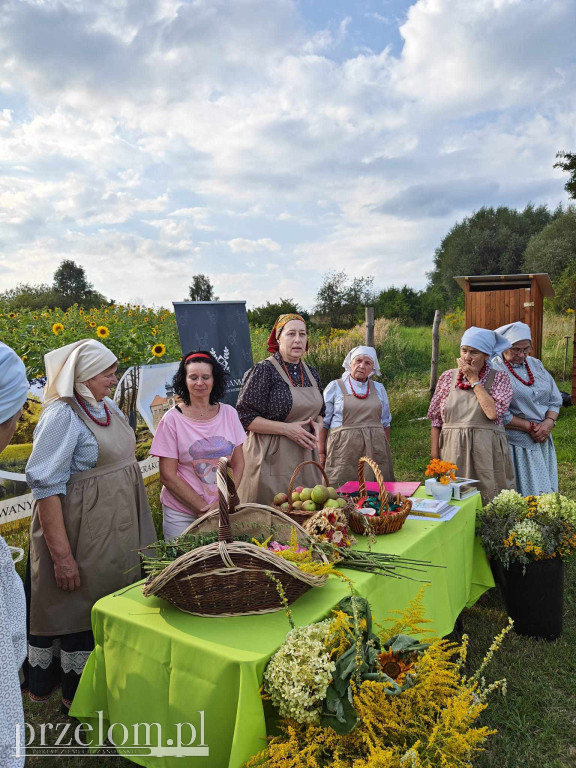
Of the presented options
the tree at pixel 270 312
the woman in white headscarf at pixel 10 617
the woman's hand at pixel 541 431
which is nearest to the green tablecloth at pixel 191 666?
the woman in white headscarf at pixel 10 617

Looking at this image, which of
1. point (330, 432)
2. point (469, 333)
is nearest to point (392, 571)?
point (469, 333)

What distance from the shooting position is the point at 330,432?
4.82 m

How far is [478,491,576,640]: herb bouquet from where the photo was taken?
3.35 m

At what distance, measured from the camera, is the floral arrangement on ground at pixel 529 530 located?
10.9 feet

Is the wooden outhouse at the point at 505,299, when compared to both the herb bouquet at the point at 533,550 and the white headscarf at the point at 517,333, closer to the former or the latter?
the white headscarf at the point at 517,333

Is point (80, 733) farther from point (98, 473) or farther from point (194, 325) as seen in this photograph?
point (194, 325)

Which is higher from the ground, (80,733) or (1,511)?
(1,511)

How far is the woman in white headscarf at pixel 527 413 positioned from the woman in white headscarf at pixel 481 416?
0.22 meters

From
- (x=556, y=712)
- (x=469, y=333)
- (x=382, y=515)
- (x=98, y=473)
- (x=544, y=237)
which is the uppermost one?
(x=544, y=237)

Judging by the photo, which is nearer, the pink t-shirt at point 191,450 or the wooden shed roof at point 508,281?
the pink t-shirt at point 191,450

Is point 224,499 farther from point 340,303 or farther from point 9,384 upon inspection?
point 340,303

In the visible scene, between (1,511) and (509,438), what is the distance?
3986 mm

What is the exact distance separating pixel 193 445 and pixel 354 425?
1.91m

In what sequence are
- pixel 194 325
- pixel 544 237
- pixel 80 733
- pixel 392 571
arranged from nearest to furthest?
pixel 392 571 < pixel 80 733 < pixel 194 325 < pixel 544 237
